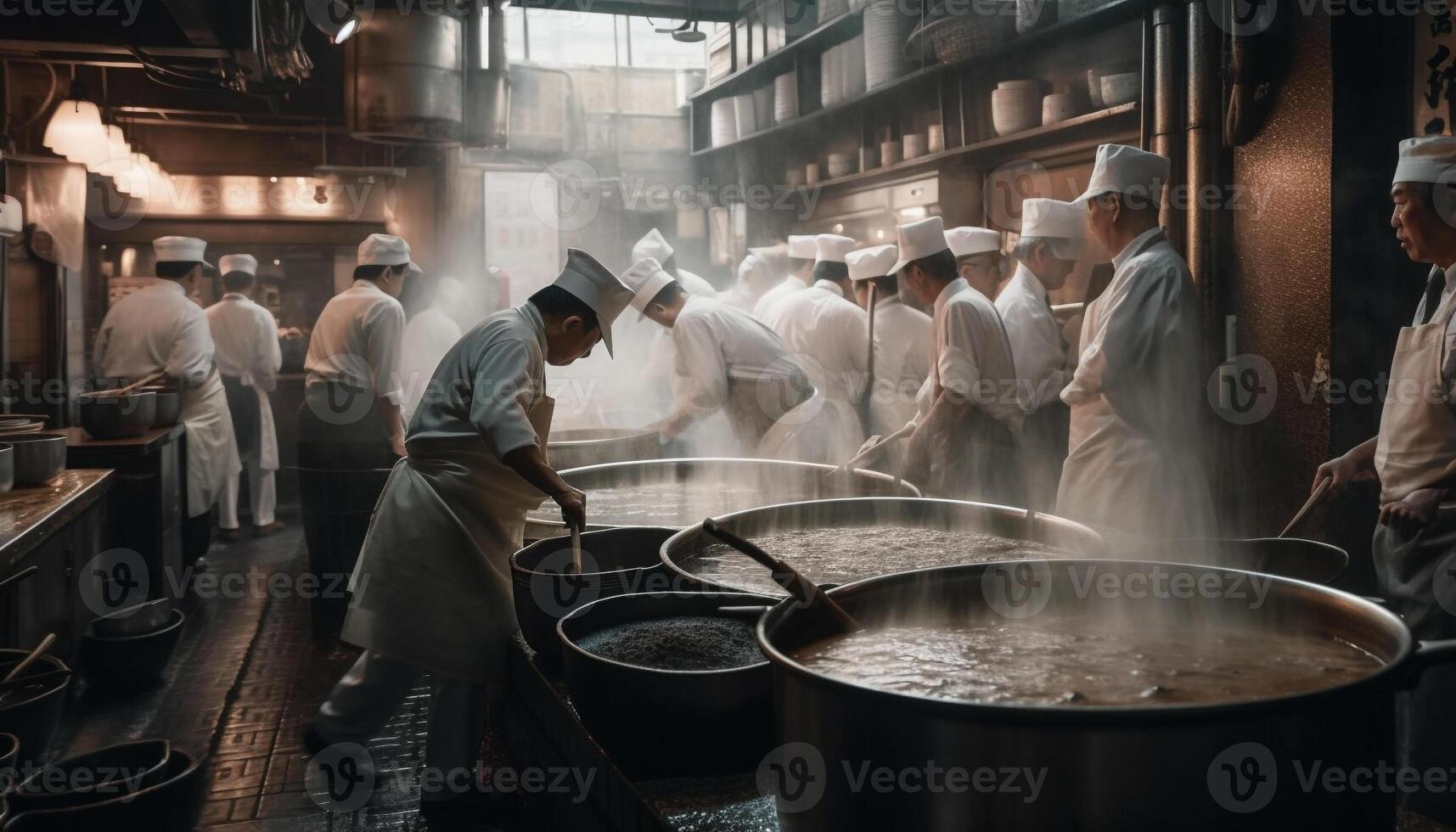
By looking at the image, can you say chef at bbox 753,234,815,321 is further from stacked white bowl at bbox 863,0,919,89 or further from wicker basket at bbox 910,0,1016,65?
wicker basket at bbox 910,0,1016,65

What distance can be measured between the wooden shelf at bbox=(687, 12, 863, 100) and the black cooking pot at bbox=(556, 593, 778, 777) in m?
6.95

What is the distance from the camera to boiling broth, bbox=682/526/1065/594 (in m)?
2.25

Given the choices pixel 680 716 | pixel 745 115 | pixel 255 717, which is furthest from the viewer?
pixel 745 115

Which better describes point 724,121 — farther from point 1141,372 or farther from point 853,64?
point 1141,372

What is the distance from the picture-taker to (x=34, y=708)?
8.16 ft

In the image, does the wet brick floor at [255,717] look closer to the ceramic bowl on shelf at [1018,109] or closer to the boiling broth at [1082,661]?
the boiling broth at [1082,661]

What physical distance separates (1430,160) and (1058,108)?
2.83m

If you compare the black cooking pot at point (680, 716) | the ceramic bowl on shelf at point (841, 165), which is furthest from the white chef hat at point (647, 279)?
the black cooking pot at point (680, 716)

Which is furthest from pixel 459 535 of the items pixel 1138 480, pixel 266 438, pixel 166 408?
pixel 266 438

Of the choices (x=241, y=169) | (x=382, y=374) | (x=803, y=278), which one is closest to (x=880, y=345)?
(x=803, y=278)

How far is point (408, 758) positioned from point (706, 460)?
61.1 inches

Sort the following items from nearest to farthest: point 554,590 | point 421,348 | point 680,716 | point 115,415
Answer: point 680,716 → point 554,590 → point 115,415 → point 421,348

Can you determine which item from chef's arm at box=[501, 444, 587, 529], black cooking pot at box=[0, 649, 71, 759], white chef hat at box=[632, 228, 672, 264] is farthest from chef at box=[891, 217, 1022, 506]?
black cooking pot at box=[0, 649, 71, 759]

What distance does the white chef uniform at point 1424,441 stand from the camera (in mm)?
2711
